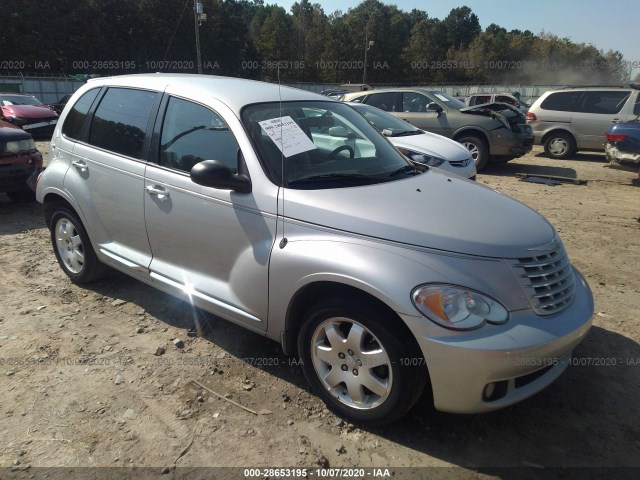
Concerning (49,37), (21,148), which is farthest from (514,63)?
(21,148)

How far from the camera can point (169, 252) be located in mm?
3289

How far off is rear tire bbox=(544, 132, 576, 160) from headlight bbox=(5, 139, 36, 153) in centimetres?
1178

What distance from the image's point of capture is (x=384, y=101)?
429 inches

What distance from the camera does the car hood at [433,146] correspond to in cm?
713

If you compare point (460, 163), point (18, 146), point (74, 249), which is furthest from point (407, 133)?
point (18, 146)

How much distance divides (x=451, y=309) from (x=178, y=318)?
2417 millimetres

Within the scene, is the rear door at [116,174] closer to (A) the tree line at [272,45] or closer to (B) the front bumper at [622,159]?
(B) the front bumper at [622,159]

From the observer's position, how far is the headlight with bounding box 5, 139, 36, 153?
6488 mm

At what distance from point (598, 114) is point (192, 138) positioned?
1182 cm

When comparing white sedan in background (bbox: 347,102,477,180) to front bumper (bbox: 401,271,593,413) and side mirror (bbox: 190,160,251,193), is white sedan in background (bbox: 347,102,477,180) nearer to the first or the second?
side mirror (bbox: 190,160,251,193)

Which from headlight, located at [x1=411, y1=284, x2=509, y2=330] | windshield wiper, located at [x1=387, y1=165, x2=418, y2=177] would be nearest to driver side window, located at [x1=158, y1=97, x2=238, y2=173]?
windshield wiper, located at [x1=387, y1=165, x2=418, y2=177]

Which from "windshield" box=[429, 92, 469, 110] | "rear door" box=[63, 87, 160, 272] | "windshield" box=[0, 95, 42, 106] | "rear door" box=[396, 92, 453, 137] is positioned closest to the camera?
"rear door" box=[63, 87, 160, 272]

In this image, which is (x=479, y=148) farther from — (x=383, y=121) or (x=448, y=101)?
(x=383, y=121)

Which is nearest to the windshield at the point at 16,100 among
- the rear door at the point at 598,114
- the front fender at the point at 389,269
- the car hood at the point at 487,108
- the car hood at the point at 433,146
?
the car hood at the point at 433,146
